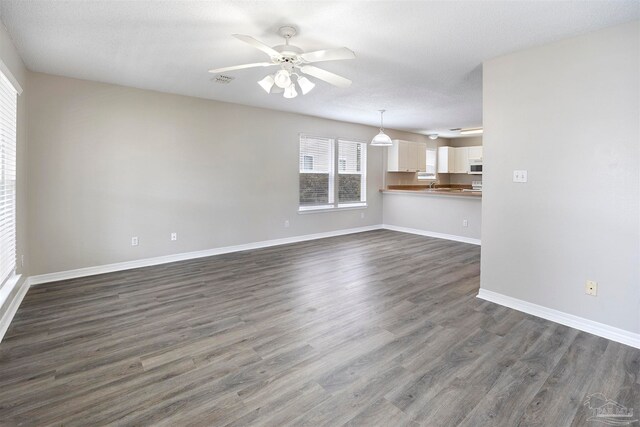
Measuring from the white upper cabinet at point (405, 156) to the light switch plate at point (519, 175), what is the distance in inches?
186

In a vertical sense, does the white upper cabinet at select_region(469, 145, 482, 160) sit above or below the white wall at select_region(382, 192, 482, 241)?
above

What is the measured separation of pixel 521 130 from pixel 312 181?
13.5ft

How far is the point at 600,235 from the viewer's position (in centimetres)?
266

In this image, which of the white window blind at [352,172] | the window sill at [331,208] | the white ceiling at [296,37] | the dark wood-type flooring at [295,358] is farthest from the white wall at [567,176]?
the white window blind at [352,172]

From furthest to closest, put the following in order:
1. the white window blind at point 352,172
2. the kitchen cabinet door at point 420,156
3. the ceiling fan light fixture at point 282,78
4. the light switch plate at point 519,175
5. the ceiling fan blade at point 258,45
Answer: the kitchen cabinet door at point 420,156
the white window blind at point 352,172
the light switch plate at point 519,175
the ceiling fan light fixture at point 282,78
the ceiling fan blade at point 258,45

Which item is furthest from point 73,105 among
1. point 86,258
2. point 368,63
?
point 368,63

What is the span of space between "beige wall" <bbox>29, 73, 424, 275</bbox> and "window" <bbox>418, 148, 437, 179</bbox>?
451cm

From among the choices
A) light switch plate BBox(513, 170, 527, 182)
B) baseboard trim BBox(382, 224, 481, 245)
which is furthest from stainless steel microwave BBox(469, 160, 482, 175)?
light switch plate BBox(513, 170, 527, 182)

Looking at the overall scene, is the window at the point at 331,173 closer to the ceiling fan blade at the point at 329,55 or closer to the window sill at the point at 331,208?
the window sill at the point at 331,208

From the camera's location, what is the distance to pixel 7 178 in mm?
2959

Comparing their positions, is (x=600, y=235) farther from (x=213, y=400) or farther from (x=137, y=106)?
(x=137, y=106)

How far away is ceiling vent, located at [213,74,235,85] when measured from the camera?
12.9 ft

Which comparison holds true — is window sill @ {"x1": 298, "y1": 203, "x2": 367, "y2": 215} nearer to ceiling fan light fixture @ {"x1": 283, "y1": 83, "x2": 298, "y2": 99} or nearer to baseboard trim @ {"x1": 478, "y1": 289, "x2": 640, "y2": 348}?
ceiling fan light fixture @ {"x1": 283, "y1": 83, "x2": 298, "y2": 99}

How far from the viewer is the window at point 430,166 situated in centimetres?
935
